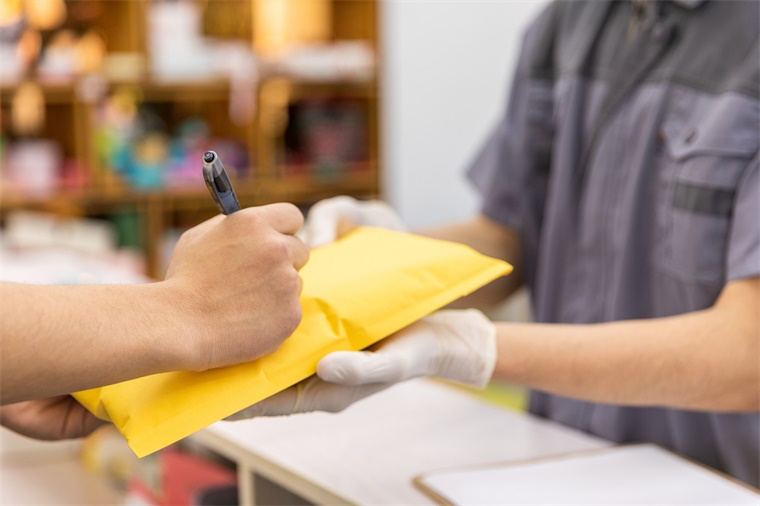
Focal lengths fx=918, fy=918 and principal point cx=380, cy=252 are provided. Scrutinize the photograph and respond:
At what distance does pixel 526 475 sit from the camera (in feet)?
3.64

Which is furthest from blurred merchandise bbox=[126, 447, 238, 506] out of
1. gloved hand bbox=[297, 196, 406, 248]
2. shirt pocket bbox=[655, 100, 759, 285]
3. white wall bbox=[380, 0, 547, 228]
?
white wall bbox=[380, 0, 547, 228]

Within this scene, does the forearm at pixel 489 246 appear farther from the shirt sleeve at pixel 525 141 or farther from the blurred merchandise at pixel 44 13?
the blurred merchandise at pixel 44 13

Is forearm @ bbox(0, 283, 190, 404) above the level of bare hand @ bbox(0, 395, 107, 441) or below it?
above

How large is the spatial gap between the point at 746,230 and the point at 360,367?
583 mm

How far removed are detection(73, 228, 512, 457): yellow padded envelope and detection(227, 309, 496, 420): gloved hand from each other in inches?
1.0

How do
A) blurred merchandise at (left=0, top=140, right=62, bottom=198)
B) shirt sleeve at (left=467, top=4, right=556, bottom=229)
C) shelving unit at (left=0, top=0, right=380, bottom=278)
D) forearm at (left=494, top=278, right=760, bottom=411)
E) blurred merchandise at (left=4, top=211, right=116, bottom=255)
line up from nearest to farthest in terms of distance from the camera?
forearm at (left=494, top=278, right=760, bottom=411), shirt sleeve at (left=467, top=4, right=556, bottom=229), blurred merchandise at (left=4, top=211, right=116, bottom=255), blurred merchandise at (left=0, top=140, right=62, bottom=198), shelving unit at (left=0, top=0, right=380, bottom=278)

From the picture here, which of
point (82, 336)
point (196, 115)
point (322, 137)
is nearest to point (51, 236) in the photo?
point (196, 115)

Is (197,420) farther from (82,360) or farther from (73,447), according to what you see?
(73,447)

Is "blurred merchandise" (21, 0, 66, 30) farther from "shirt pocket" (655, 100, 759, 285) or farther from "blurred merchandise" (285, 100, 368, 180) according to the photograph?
"shirt pocket" (655, 100, 759, 285)

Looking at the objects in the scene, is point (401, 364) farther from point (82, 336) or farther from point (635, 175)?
point (635, 175)

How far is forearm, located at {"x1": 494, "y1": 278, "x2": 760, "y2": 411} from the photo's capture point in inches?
46.4

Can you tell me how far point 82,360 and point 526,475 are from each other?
21.9 inches

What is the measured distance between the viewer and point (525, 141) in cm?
166

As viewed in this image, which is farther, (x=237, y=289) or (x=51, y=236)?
(x=51, y=236)
